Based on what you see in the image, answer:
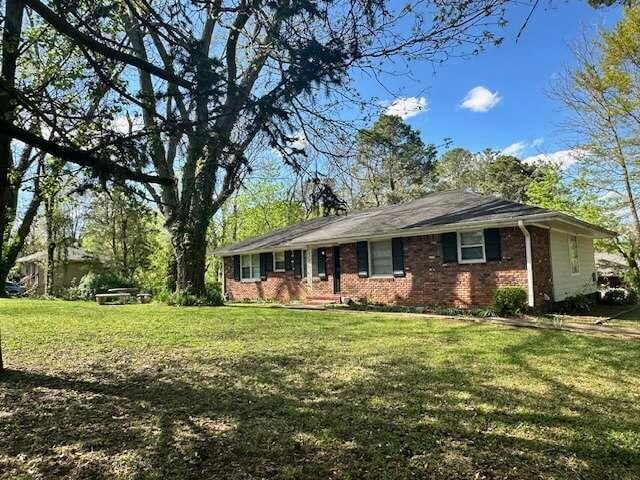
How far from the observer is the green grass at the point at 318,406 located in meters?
3.40

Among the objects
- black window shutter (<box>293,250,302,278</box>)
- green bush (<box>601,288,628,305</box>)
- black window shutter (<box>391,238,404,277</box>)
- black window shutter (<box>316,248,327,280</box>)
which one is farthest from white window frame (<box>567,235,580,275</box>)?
black window shutter (<box>293,250,302,278</box>)

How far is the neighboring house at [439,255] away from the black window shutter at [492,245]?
27 millimetres

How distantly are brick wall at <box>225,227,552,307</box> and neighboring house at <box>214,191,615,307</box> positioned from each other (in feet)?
0.09

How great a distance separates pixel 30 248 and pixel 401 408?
47.4m

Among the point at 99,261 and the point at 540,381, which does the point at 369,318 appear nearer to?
the point at 540,381

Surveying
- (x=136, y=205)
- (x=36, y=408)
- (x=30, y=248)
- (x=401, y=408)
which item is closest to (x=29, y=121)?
(x=136, y=205)

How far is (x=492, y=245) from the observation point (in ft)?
41.8

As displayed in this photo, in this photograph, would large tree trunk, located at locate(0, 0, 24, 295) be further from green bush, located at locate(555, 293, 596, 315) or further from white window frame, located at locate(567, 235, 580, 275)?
white window frame, located at locate(567, 235, 580, 275)

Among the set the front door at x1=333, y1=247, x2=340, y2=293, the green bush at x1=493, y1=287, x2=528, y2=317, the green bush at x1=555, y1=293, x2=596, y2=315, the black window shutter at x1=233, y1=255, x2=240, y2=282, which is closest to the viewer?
the green bush at x1=493, y1=287, x2=528, y2=317

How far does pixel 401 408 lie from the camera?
4645 millimetres

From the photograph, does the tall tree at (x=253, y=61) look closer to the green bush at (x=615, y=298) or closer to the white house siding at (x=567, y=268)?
the white house siding at (x=567, y=268)

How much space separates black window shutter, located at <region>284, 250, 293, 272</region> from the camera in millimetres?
19453

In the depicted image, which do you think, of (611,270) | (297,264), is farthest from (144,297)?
(611,270)

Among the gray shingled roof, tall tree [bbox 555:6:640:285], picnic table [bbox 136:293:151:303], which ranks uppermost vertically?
tall tree [bbox 555:6:640:285]
